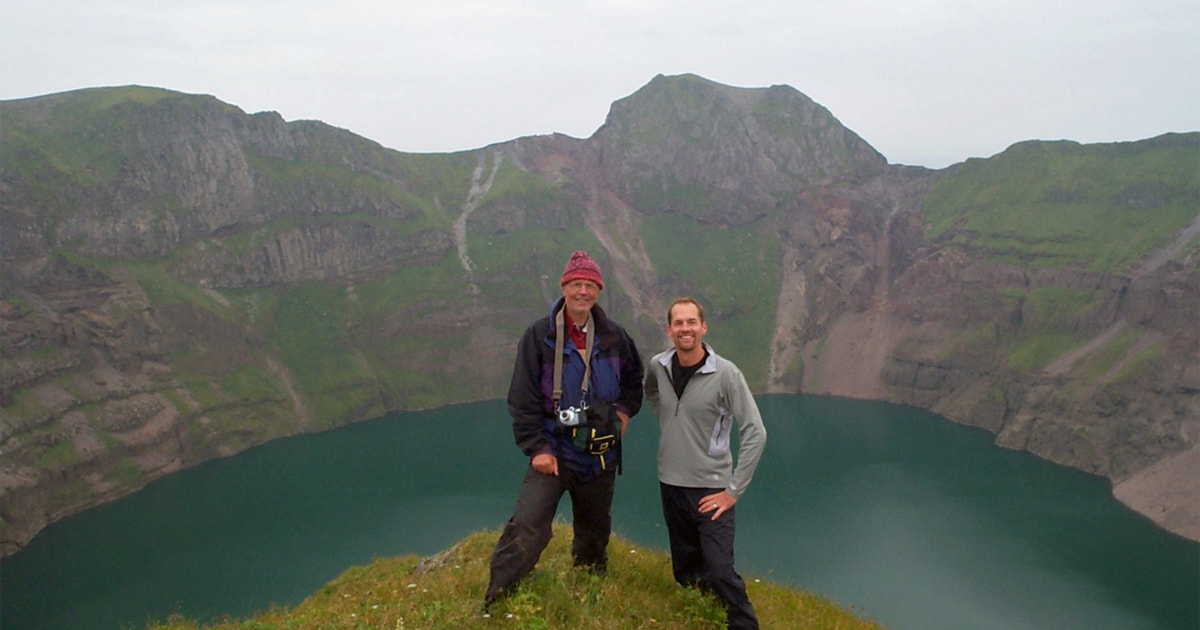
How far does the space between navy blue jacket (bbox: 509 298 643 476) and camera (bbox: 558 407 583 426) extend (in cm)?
8

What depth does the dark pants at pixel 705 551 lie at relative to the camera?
8.67 metres

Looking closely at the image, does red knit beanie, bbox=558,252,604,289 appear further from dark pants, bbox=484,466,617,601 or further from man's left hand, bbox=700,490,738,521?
man's left hand, bbox=700,490,738,521

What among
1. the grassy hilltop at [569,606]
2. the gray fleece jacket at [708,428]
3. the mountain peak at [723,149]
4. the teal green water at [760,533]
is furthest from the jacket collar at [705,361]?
the mountain peak at [723,149]

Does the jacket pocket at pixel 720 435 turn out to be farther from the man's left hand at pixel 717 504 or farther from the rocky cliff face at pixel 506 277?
the rocky cliff face at pixel 506 277

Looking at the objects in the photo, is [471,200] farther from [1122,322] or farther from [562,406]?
[562,406]

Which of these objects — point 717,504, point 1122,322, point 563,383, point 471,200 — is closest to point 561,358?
point 563,383

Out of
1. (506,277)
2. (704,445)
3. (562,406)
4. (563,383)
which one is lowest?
(506,277)

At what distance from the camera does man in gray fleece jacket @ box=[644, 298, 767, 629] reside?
8656 mm

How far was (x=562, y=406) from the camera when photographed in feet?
28.7

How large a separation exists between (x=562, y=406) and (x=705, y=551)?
93.4 inches

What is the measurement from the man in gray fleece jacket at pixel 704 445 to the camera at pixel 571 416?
3.34ft

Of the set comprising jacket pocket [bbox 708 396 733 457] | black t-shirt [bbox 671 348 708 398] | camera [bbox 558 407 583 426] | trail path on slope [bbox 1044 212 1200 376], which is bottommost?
trail path on slope [bbox 1044 212 1200 376]

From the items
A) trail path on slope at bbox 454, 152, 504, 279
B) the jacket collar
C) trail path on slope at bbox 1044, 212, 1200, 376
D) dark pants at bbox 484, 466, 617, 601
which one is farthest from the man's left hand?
trail path on slope at bbox 454, 152, 504, 279

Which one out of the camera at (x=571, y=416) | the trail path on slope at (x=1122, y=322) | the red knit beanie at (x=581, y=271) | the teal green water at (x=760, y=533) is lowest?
the teal green water at (x=760, y=533)
